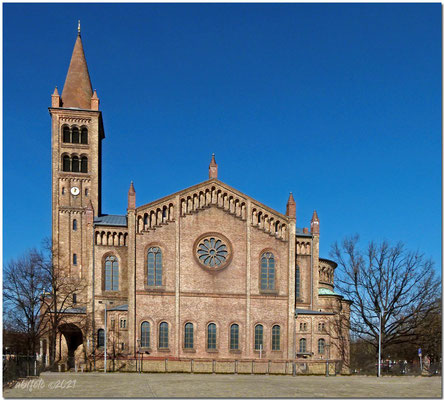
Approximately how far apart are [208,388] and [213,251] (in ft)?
72.4

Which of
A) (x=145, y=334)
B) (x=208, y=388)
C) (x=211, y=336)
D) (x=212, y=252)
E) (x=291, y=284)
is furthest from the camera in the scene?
(x=291, y=284)

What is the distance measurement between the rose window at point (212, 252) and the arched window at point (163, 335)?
23.1 ft

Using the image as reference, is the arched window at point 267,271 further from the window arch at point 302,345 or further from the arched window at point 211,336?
the arched window at point 211,336

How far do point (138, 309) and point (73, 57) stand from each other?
1242 inches

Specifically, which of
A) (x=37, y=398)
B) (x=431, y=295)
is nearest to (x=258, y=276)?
(x=431, y=295)

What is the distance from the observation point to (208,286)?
53.6 metres

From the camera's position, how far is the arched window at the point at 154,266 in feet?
174

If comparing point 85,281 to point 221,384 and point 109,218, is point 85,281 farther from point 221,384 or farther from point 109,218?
point 221,384

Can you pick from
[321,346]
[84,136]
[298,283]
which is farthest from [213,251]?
[84,136]

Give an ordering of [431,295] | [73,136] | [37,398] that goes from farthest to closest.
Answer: [73,136] < [431,295] < [37,398]

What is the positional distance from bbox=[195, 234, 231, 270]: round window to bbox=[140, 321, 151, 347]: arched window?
7958mm

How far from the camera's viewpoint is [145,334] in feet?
169

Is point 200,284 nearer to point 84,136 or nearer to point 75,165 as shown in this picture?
point 75,165

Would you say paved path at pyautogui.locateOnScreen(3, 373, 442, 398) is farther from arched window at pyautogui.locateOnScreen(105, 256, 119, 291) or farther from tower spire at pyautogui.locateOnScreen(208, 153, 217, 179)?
tower spire at pyautogui.locateOnScreen(208, 153, 217, 179)
